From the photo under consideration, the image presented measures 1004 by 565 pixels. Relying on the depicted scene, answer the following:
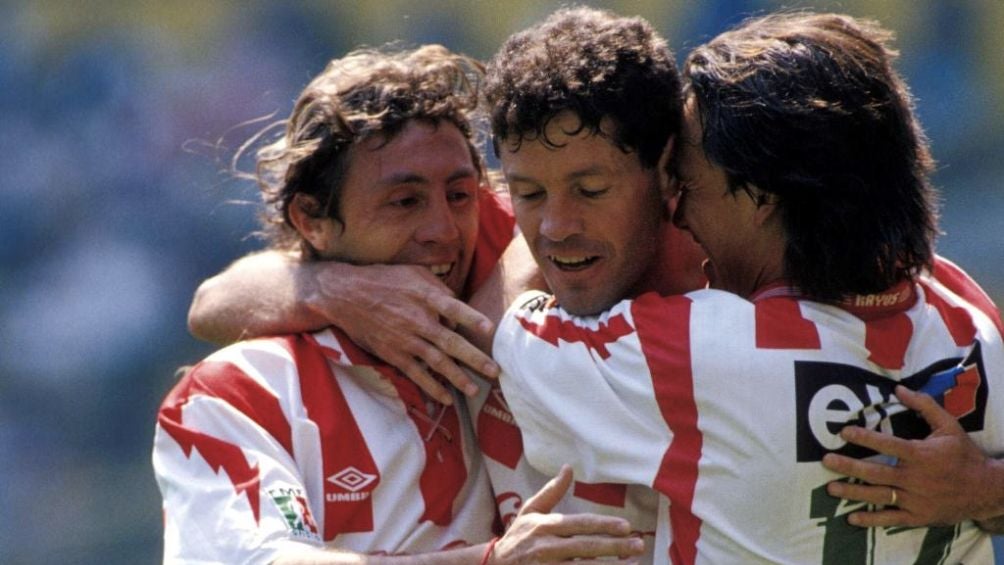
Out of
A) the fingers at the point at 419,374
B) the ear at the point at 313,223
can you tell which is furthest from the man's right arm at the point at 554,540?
the ear at the point at 313,223

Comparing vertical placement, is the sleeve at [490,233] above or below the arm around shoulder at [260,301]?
above

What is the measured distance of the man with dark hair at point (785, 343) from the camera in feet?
7.94

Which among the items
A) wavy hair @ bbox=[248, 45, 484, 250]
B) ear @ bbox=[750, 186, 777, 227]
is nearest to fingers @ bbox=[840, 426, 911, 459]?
ear @ bbox=[750, 186, 777, 227]

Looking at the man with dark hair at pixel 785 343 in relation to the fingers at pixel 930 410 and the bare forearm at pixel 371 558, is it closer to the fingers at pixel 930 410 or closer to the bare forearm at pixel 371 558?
the fingers at pixel 930 410

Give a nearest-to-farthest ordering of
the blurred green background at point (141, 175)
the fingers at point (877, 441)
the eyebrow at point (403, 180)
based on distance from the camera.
→ the fingers at point (877, 441) < the eyebrow at point (403, 180) < the blurred green background at point (141, 175)

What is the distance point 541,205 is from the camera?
108 inches

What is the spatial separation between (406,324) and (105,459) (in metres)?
3.69

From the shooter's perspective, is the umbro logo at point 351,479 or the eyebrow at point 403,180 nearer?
the umbro logo at point 351,479

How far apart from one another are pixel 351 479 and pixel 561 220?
65 centimetres

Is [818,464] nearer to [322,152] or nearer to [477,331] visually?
[477,331]

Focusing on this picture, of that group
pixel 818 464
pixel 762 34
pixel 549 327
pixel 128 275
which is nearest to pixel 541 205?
pixel 549 327

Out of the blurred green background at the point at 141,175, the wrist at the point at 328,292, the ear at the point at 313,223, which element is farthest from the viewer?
the blurred green background at the point at 141,175

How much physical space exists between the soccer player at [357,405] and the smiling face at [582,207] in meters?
0.38

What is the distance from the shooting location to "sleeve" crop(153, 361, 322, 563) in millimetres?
2654
